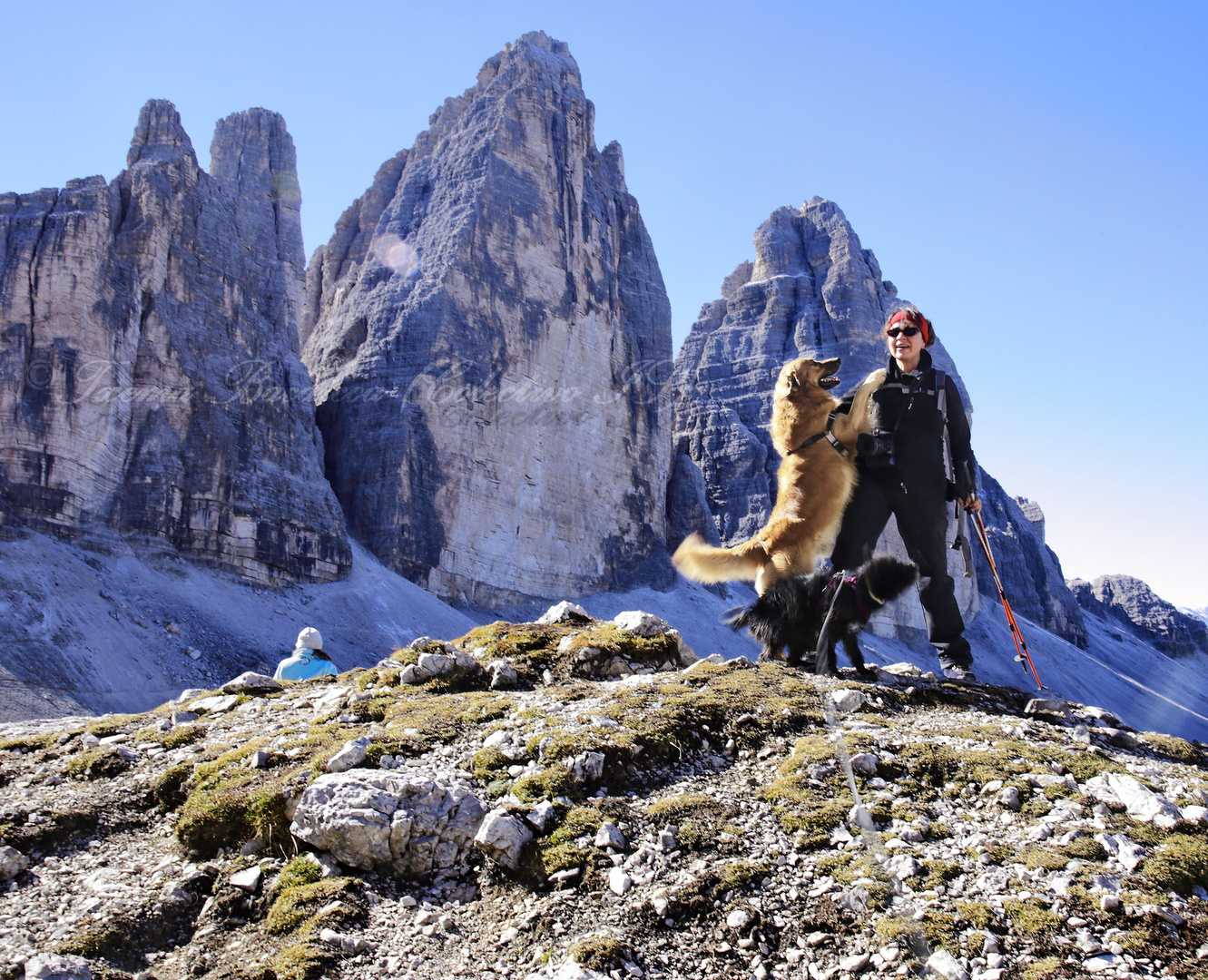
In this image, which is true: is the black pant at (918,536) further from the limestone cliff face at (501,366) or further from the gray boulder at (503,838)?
the limestone cliff face at (501,366)

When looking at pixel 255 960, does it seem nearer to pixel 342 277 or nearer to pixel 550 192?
pixel 550 192

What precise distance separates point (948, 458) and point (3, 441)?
3962 centimetres

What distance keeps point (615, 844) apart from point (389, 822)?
174 centimetres

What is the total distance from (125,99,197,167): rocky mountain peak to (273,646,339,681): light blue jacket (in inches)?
1817

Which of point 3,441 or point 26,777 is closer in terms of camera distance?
point 26,777

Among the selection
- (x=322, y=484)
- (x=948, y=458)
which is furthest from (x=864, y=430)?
(x=322, y=484)

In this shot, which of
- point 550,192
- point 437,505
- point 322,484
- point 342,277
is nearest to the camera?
point 322,484

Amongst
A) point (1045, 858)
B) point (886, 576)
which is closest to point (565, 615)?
point (886, 576)

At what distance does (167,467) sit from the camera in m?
44.4

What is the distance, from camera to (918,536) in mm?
11820

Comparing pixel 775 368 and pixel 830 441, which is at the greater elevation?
pixel 775 368

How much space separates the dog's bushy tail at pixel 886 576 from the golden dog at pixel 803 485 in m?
0.58

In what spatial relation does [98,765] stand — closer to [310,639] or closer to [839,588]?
[310,639]

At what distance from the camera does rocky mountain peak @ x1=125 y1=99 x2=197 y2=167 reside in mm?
53094
